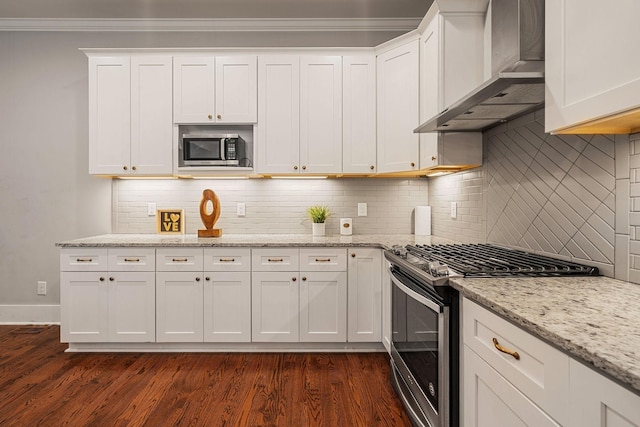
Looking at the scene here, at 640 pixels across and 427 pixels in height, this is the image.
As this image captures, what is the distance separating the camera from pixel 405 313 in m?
2.09

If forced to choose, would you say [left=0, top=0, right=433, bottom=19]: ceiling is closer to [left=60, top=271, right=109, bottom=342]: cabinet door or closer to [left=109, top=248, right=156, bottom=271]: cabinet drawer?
[left=109, top=248, right=156, bottom=271]: cabinet drawer

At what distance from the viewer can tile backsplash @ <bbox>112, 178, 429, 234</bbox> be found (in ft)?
11.7

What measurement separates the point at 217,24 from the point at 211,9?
0.20m

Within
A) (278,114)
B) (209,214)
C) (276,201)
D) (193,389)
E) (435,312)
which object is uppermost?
(278,114)

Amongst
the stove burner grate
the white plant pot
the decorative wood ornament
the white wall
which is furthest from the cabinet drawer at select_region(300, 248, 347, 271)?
the white wall

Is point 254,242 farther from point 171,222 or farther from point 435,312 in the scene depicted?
point 435,312

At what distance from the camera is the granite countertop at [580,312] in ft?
2.50

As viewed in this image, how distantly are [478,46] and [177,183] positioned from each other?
275cm

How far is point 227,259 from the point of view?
2936mm

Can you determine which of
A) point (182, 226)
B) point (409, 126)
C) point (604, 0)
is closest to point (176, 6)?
point (182, 226)

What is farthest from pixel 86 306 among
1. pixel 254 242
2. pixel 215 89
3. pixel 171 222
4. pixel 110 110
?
pixel 215 89

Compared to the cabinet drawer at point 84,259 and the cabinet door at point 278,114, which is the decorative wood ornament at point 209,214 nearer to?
the cabinet door at point 278,114

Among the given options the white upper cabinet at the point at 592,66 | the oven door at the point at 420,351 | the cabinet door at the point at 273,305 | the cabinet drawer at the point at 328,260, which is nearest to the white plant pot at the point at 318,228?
the cabinet drawer at the point at 328,260

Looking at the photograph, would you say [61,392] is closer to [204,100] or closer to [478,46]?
[204,100]
